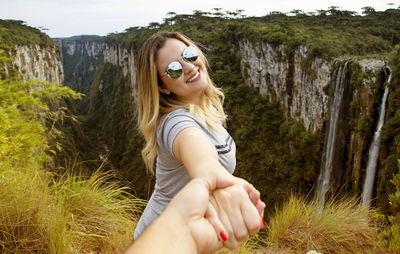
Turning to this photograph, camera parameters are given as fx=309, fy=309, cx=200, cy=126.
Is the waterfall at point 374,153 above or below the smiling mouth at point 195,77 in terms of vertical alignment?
below

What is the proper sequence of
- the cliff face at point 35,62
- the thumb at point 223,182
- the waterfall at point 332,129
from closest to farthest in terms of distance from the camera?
the thumb at point 223,182 < the waterfall at point 332,129 < the cliff face at point 35,62

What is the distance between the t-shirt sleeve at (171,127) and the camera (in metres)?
1.45

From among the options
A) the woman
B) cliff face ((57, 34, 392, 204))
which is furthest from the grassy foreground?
cliff face ((57, 34, 392, 204))

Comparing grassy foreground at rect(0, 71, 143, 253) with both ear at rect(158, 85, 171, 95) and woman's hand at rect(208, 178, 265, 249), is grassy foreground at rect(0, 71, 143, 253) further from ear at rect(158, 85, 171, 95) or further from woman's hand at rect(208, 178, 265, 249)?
woman's hand at rect(208, 178, 265, 249)

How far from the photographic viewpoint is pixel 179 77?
1.80 metres

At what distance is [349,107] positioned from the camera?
56.2ft

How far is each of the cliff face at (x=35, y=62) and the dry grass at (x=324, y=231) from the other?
33670 millimetres

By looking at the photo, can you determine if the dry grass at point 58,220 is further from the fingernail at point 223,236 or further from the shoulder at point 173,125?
the fingernail at point 223,236

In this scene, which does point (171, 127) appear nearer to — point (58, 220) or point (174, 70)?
point (174, 70)

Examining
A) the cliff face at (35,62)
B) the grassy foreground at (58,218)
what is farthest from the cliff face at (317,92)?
the grassy foreground at (58,218)

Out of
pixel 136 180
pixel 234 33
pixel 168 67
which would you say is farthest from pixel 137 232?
pixel 234 33

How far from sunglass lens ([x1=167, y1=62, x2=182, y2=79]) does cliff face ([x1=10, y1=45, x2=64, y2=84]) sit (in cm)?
3404

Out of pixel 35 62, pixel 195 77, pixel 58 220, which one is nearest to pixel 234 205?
pixel 195 77

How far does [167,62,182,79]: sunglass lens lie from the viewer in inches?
70.0
